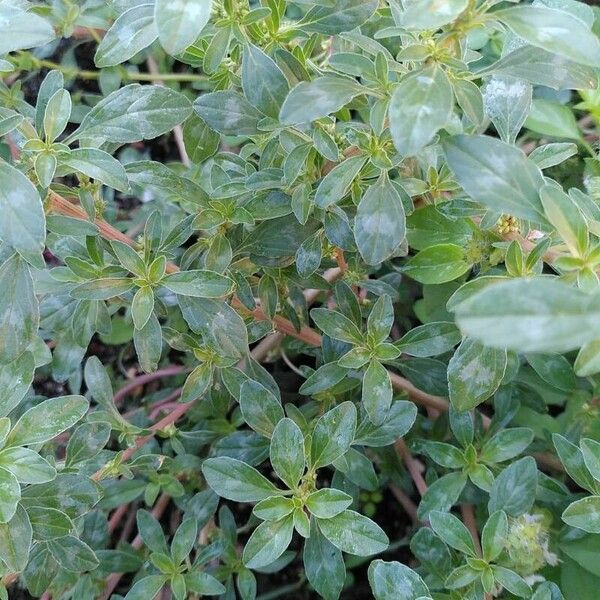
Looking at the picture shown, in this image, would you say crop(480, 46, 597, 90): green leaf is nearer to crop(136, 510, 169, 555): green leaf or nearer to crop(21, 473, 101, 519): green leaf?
crop(21, 473, 101, 519): green leaf

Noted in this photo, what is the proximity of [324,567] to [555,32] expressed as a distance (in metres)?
0.85

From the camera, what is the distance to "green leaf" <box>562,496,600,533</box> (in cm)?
103

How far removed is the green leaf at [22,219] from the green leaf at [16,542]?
1.36ft

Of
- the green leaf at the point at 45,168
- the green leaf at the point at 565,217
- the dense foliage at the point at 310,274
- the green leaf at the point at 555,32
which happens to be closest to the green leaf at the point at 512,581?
the dense foliage at the point at 310,274

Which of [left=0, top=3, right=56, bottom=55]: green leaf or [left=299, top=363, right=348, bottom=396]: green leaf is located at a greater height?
[left=0, top=3, right=56, bottom=55]: green leaf

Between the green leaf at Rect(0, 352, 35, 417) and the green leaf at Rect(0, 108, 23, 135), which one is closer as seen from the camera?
the green leaf at Rect(0, 108, 23, 135)

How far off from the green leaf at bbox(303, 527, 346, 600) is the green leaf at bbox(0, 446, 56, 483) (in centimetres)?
43

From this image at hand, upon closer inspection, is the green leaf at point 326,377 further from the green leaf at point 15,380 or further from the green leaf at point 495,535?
the green leaf at point 15,380

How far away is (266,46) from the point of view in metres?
1.04

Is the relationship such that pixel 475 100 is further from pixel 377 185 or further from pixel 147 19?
pixel 147 19

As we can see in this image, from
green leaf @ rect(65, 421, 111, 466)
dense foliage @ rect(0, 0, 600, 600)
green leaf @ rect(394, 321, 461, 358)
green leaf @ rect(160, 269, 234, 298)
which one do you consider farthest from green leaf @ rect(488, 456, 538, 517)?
green leaf @ rect(65, 421, 111, 466)

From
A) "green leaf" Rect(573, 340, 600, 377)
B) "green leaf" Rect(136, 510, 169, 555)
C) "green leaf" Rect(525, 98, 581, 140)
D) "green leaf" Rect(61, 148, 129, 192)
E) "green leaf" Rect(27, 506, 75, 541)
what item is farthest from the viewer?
"green leaf" Rect(525, 98, 581, 140)

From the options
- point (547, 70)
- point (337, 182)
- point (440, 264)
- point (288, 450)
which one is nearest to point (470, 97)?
point (547, 70)

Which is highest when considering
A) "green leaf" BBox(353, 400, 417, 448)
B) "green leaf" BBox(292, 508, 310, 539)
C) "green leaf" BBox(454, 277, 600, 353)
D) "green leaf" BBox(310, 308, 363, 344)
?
"green leaf" BBox(454, 277, 600, 353)
